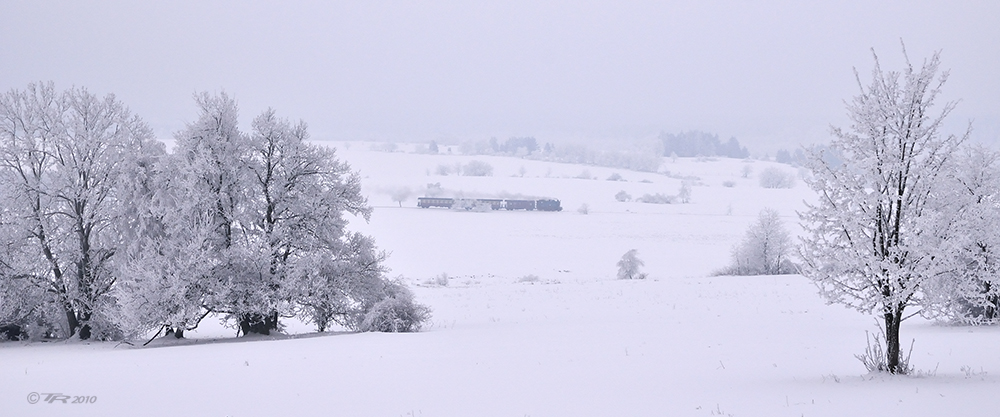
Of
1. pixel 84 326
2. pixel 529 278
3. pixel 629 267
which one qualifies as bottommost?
pixel 529 278

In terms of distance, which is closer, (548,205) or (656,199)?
(548,205)

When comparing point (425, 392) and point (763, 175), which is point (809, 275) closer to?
point (425, 392)

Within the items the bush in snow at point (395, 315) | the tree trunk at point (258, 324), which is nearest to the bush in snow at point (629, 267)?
the bush in snow at point (395, 315)

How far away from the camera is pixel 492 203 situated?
10112cm

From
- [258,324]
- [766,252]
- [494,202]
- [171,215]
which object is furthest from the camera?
[494,202]

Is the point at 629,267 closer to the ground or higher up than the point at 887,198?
closer to the ground

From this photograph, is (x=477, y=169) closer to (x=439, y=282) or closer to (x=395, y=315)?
(x=439, y=282)

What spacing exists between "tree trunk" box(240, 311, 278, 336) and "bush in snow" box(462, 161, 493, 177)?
117m

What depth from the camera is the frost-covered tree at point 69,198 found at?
1989cm

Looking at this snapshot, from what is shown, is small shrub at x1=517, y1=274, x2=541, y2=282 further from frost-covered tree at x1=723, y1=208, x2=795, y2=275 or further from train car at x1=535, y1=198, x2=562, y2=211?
train car at x1=535, y1=198, x2=562, y2=211

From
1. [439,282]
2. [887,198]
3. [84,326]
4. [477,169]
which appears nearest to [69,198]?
[84,326]

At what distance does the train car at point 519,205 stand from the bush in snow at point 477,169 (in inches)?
1420

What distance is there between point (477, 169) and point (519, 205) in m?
40.5

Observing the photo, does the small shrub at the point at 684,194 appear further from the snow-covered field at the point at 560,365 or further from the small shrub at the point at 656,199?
the snow-covered field at the point at 560,365
